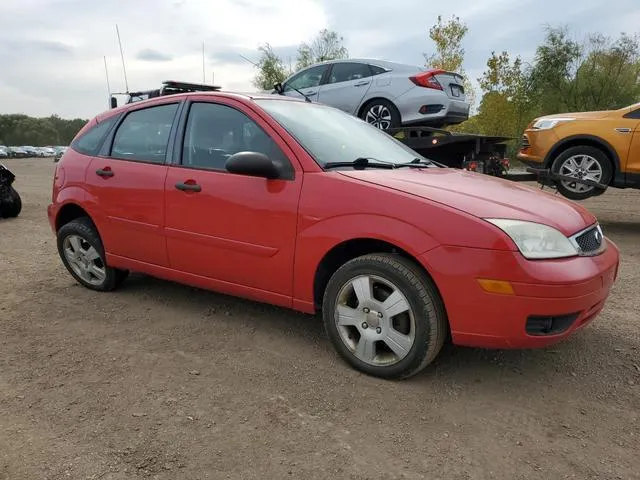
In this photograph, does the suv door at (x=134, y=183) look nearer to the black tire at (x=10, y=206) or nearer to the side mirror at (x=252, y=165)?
the side mirror at (x=252, y=165)

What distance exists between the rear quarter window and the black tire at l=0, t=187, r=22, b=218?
17.9 feet

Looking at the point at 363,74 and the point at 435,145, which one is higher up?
the point at 363,74

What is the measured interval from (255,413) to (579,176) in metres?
6.94

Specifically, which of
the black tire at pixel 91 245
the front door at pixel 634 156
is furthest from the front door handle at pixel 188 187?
the front door at pixel 634 156

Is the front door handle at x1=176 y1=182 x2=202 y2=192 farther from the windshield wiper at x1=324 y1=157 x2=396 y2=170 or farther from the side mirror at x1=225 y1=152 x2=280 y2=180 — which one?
the windshield wiper at x1=324 y1=157 x2=396 y2=170

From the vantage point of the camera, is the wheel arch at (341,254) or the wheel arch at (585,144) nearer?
the wheel arch at (341,254)

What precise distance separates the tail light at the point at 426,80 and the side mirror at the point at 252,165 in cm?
558

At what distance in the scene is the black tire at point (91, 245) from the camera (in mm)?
4449

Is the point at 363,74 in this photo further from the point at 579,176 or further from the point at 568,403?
the point at 568,403

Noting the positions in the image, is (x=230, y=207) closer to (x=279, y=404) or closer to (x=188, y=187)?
(x=188, y=187)

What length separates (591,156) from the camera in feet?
25.5

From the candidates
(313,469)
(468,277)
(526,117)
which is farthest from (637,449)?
(526,117)

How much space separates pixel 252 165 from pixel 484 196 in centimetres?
137

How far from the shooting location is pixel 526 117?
27.0 meters
